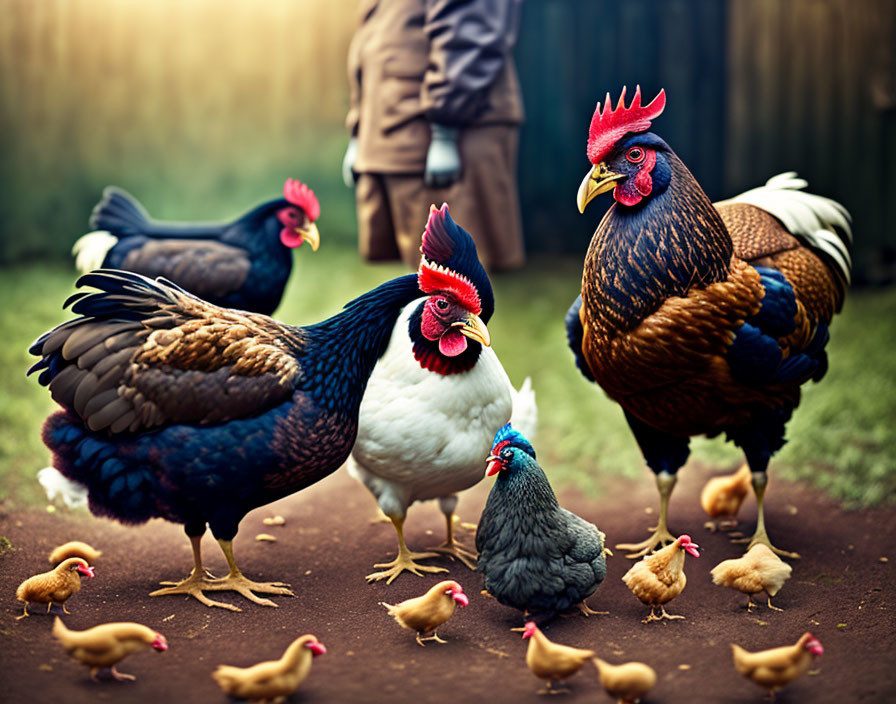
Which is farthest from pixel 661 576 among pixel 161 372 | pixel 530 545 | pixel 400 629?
pixel 161 372

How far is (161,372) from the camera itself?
349 cm

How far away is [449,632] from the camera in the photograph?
3459 mm

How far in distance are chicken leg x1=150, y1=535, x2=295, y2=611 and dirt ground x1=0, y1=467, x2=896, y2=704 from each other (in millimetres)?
37

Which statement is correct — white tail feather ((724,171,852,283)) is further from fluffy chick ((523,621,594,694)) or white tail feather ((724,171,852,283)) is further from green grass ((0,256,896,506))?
fluffy chick ((523,621,594,694))

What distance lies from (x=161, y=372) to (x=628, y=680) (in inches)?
78.5

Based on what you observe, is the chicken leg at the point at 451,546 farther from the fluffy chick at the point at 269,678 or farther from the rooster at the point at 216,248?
the rooster at the point at 216,248

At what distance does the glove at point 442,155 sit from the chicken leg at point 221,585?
96.8 inches

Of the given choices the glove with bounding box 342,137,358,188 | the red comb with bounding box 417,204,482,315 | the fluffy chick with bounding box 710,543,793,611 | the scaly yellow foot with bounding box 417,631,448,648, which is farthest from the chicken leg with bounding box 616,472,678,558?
the glove with bounding box 342,137,358,188

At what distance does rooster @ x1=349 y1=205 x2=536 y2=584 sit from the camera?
12.1 feet

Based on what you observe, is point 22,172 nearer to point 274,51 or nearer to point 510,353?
point 274,51

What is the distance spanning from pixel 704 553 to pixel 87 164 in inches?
238

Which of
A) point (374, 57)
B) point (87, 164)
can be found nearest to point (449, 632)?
point (374, 57)

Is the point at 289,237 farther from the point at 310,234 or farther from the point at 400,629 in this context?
the point at 400,629

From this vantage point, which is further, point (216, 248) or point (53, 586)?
point (216, 248)
